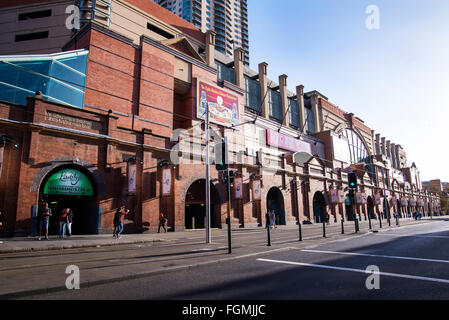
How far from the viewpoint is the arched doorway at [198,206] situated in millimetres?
25953

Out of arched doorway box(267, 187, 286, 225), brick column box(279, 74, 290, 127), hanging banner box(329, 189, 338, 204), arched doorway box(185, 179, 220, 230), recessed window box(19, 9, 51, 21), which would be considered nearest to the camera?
arched doorway box(185, 179, 220, 230)

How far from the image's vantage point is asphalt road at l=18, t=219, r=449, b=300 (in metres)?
4.66

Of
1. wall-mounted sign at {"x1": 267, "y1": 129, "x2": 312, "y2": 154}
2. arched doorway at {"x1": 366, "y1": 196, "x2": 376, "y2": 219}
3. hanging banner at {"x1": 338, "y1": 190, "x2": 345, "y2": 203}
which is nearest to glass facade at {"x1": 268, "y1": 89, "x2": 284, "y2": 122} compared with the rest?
wall-mounted sign at {"x1": 267, "y1": 129, "x2": 312, "y2": 154}

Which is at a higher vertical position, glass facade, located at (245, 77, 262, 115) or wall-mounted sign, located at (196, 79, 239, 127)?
glass facade, located at (245, 77, 262, 115)

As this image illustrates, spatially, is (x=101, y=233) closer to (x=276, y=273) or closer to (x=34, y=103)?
(x=34, y=103)

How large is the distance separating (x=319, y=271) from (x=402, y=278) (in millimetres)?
1700

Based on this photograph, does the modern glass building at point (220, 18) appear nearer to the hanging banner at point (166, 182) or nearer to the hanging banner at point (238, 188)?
the hanging banner at point (238, 188)

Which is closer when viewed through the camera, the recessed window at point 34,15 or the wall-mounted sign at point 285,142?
the recessed window at point 34,15

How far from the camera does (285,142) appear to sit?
43875 millimetres

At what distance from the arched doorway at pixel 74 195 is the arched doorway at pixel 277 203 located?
20376 mm

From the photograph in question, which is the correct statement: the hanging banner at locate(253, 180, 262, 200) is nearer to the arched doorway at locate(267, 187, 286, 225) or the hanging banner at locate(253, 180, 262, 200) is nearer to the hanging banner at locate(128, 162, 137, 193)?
the arched doorway at locate(267, 187, 286, 225)

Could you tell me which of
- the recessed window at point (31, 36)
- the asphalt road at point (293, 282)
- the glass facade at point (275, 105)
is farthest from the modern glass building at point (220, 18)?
the asphalt road at point (293, 282)

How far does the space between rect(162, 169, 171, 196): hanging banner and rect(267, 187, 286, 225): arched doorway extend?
15.5 metres

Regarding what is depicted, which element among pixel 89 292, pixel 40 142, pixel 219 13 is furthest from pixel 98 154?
pixel 219 13
